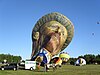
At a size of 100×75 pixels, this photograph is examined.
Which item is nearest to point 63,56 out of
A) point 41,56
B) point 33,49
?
point 33,49

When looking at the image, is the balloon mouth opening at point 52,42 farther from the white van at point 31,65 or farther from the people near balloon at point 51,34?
the white van at point 31,65

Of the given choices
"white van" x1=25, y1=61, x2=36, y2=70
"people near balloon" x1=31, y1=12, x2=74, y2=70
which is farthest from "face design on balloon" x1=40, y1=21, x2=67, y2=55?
"white van" x1=25, y1=61, x2=36, y2=70

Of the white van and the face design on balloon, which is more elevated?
the face design on balloon

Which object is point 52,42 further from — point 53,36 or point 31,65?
point 31,65

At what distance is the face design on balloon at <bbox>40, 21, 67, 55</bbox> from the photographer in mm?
51500

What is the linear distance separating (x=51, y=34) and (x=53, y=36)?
732 millimetres

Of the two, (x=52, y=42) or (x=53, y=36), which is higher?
(x=53, y=36)

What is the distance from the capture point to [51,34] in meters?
51.8

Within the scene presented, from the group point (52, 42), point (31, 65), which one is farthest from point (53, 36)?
point (31, 65)

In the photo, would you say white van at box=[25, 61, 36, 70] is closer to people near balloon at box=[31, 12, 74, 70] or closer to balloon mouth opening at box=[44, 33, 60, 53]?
people near balloon at box=[31, 12, 74, 70]

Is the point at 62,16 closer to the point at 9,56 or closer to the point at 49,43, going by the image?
the point at 49,43

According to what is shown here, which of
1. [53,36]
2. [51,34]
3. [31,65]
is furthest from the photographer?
[51,34]

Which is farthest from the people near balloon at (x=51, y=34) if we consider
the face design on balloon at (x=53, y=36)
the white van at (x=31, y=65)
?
the white van at (x=31, y=65)

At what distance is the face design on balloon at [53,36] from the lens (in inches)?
2028
